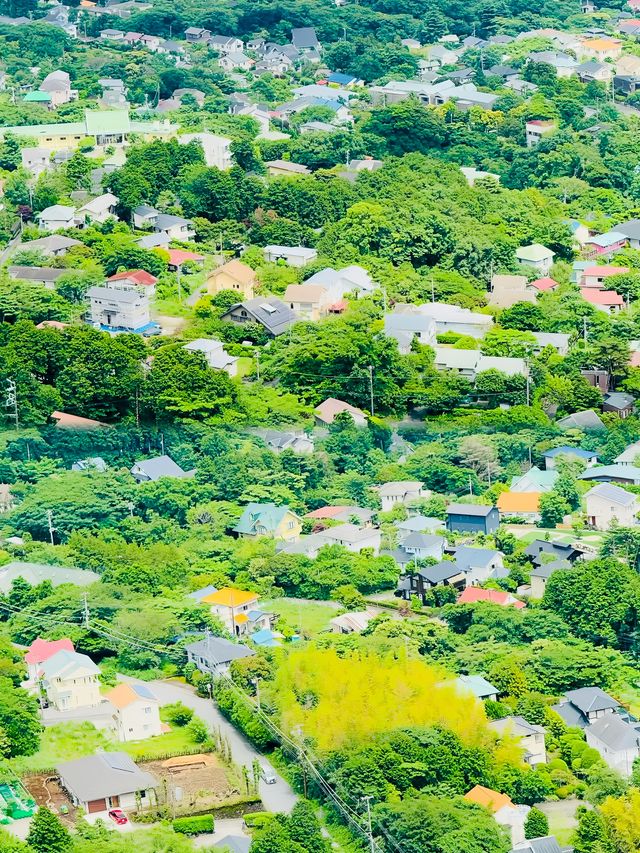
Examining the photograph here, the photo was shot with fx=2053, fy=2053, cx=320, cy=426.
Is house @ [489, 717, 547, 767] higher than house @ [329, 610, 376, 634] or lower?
higher

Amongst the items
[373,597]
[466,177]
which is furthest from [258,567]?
[466,177]

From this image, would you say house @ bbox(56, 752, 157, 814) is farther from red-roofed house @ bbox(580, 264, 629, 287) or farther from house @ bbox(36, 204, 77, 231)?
house @ bbox(36, 204, 77, 231)

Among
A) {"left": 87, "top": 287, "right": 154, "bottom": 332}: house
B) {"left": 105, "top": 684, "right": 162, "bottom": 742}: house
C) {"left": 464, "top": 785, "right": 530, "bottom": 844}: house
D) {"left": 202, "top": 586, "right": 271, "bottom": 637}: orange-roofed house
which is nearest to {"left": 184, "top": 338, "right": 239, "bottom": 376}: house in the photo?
{"left": 87, "top": 287, "right": 154, "bottom": 332}: house

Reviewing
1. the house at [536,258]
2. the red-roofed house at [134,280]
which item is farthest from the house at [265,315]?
the house at [536,258]

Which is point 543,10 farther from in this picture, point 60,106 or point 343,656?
point 343,656

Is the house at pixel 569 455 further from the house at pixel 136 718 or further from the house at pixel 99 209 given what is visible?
the house at pixel 99 209
